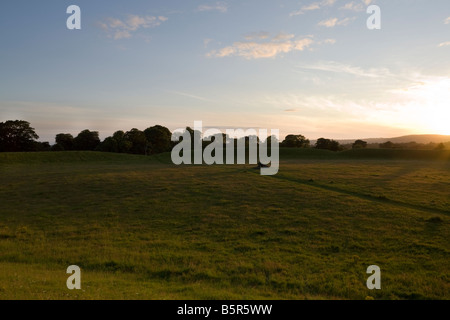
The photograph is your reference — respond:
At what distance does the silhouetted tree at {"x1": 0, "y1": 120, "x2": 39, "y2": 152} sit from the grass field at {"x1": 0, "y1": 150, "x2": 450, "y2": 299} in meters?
78.0

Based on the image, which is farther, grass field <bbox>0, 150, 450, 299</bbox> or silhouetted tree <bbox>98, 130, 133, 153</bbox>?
silhouetted tree <bbox>98, 130, 133, 153</bbox>

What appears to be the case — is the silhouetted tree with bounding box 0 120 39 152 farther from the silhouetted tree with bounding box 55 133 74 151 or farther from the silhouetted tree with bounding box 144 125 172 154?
the silhouetted tree with bounding box 144 125 172 154

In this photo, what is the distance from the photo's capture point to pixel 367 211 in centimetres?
2238

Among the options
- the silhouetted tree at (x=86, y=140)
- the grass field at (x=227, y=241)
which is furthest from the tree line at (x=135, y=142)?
the grass field at (x=227, y=241)

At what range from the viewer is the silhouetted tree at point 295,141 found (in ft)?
379

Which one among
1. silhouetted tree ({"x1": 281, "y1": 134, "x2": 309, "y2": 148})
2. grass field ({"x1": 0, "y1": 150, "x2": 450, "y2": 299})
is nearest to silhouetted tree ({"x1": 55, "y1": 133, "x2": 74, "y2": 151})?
silhouetted tree ({"x1": 281, "y1": 134, "x2": 309, "y2": 148})

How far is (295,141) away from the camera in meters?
116

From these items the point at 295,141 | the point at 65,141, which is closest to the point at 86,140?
the point at 65,141

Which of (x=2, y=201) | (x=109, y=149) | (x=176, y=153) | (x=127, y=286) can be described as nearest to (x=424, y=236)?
(x=127, y=286)

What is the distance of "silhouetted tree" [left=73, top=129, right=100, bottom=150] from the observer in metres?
116
